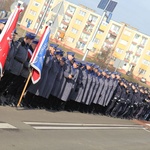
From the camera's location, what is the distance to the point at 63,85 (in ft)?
45.4

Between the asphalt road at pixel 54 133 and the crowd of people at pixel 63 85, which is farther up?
the crowd of people at pixel 63 85

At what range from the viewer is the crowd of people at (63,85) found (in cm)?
1152

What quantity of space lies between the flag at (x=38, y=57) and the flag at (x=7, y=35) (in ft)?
4.57

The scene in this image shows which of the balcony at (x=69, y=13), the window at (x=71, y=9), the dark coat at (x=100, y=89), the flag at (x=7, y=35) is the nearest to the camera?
the flag at (x=7, y=35)

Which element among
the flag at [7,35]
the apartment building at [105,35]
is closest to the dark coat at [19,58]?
the flag at [7,35]

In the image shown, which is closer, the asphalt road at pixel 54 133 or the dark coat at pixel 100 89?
the asphalt road at pixel 54 133

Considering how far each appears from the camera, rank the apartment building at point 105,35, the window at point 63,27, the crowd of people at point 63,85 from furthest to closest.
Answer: the window at point 63,27
the apartment building at point 105,35
the crowd of people at point 63,85

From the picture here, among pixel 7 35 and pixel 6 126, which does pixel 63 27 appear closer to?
pixel 7 35

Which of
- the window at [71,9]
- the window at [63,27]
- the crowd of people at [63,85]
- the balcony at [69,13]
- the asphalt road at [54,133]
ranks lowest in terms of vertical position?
the asphalt road at [54,133]

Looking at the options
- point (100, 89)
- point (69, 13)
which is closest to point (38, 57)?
point (100, 89)

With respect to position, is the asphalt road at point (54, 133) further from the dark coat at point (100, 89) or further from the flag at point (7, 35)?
the dark coat at point (100, 89)

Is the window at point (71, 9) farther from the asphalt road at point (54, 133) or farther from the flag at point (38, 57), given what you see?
the flag at point (38, 57)

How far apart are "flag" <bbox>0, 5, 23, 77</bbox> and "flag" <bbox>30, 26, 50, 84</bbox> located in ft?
4.57

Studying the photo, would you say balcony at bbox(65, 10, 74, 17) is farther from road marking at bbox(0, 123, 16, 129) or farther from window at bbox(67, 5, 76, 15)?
road marking at bbox(0, 123, 16, 129)
